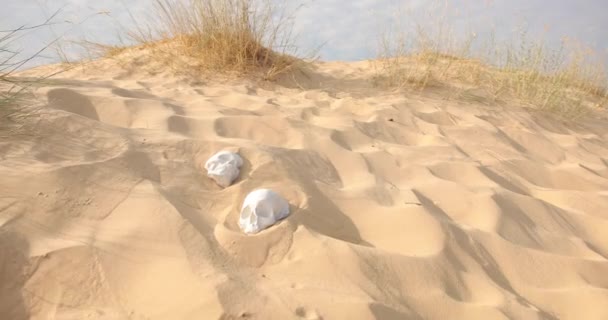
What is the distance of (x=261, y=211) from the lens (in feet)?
4.75

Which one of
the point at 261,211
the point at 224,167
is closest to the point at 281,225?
the point at 261,211

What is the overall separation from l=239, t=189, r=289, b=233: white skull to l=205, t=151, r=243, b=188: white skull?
21 centimetres

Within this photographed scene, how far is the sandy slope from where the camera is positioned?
3.74ft

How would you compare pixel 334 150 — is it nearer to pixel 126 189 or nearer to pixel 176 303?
pixel 126 189

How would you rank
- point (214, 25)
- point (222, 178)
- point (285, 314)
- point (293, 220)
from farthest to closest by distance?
point (214, 25)
point (222, 178)
point (293, 220)
point (285, 314)

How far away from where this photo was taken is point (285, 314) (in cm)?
108

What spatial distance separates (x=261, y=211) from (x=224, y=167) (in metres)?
0.33

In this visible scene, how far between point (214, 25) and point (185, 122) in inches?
71.9

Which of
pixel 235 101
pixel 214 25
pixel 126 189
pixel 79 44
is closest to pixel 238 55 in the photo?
pixel 214 25

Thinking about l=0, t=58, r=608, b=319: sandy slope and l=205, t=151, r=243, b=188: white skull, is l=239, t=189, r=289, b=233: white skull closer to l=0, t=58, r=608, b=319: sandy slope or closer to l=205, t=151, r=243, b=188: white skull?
l=0, t=58, r=608, b=319: sandy slope

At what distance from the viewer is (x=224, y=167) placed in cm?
170

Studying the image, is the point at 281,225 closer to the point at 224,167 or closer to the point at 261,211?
the point at 261,211

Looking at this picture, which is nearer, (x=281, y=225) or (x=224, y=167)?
(x=281, y=225)

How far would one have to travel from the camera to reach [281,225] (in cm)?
143
